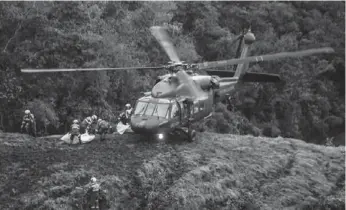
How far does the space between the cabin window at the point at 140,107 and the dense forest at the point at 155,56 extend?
7635 mm

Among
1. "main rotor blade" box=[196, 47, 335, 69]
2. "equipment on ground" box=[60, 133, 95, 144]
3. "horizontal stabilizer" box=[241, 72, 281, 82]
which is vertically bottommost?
"equipment on ground" box=[60, 133, 95, 144]

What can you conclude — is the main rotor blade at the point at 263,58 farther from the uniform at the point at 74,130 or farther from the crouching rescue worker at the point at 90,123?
the uniform at the point at 74,130

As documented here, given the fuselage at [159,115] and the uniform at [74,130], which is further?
the fuselage at [159,115]

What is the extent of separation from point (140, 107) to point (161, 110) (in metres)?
0.88

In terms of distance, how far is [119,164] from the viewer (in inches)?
589

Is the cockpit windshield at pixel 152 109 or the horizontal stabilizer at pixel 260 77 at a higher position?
the horizontal stabilizer at pixel 260 77

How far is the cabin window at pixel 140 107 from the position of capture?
1684 cm

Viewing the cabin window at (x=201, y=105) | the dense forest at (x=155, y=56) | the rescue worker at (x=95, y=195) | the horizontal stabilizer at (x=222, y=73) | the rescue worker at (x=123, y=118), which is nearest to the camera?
the rescue worker at (x=95, y=195)

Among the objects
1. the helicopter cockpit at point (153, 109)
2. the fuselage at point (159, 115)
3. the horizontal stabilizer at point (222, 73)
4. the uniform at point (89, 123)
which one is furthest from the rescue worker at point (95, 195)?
the horizontal stabilizer at point (222, 73)

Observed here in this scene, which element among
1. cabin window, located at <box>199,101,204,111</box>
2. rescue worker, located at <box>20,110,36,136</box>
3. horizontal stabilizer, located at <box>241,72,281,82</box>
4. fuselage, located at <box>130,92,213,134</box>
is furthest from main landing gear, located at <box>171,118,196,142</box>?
rescue worker, located at <box>20,110,36,136</box>

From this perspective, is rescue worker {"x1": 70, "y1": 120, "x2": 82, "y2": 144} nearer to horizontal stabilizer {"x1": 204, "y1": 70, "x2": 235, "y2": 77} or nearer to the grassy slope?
the grassy slope

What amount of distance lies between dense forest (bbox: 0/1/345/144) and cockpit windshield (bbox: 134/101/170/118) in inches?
305

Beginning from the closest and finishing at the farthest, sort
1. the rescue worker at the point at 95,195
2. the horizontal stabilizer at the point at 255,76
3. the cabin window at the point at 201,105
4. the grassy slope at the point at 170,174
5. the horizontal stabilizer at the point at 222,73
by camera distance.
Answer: the rescue worker at the point at 95,195 < the grassy slope at the point at 170,174 < the cabin window at the point at 201,105 < the horizontal stabilizer at the point at 255,76 < the horizontal stabilizer at the point at 222,73

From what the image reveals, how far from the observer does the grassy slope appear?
1306 centimetres
